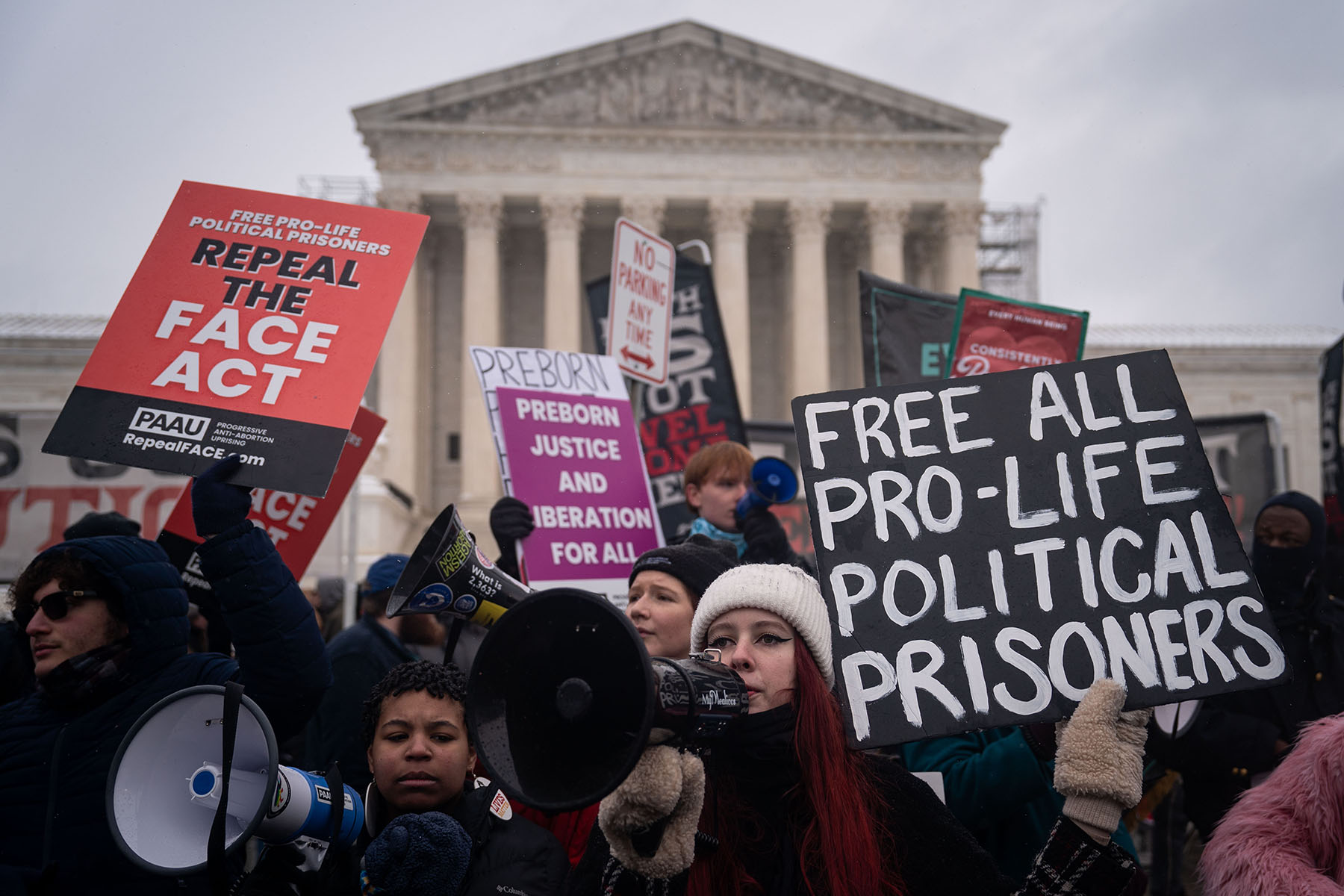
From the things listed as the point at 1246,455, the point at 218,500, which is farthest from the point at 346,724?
the point at 1246,455

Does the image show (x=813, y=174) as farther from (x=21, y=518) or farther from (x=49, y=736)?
(x=49, y=736)

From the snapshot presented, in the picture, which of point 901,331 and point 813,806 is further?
point 901,331

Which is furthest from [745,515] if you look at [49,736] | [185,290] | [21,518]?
[21,518]

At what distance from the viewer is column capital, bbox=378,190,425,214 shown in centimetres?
3250

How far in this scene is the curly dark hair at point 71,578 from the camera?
2641mm

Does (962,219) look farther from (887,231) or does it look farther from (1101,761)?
(1101,761)

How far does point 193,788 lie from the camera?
219cm

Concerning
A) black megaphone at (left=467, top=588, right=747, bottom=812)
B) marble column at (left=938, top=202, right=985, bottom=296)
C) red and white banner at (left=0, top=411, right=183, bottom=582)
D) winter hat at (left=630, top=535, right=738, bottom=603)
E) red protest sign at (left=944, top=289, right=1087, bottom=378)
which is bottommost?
black megaphone at (left=467, top=588, right=747, bottom=812)

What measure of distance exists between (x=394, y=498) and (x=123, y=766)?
26043 millimetres

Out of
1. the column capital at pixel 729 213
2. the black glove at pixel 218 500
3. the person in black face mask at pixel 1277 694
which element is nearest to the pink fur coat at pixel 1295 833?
the person in black face mask at pixel 1277 694

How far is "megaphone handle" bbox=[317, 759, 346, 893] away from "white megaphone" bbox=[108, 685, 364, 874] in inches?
1.0

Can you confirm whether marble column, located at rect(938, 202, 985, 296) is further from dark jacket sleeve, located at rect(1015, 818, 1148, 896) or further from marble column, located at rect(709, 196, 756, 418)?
dark jacket sleeve, located at rect(1015, 818, 1148, 896)

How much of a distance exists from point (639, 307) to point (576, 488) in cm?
211

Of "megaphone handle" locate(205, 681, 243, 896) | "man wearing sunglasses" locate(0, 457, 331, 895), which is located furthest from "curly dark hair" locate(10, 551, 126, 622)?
"megaphone handle" locate(205, 681, 243, 896)
